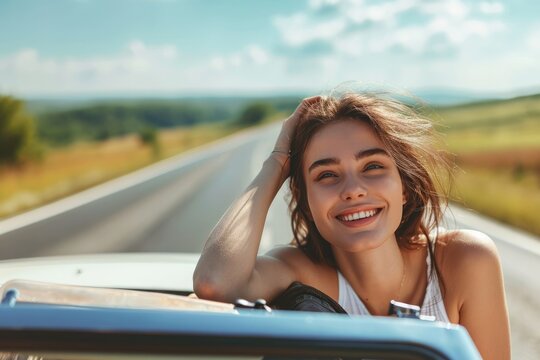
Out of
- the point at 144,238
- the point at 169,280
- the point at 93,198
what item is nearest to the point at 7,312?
the point at 169,280

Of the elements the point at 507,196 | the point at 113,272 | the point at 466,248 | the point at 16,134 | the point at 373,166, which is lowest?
the point at 507,196

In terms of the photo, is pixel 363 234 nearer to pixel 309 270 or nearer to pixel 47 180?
pixel 309 270

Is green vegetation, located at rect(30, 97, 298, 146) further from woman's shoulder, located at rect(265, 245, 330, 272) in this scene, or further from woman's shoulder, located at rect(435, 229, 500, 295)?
woman's shoulder, located at rect(435, 229, 500, 295)

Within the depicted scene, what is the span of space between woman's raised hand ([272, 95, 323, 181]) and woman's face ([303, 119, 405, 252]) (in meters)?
0.28

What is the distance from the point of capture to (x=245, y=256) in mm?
2500

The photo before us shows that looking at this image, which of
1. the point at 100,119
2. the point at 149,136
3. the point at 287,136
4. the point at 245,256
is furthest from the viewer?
the point at 100,119

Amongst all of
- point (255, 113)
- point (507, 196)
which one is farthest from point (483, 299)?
point (255, 113)

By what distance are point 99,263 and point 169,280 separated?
1.82 feet

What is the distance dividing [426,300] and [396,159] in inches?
19.5

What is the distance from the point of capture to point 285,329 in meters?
1.29

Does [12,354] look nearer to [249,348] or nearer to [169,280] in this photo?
[249,348]

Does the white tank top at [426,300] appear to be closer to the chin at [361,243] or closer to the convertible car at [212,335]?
the chin at [361,243]

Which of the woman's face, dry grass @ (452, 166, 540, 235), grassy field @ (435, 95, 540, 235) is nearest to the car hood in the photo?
the woman's face

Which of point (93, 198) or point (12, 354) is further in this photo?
point (93, 198)
